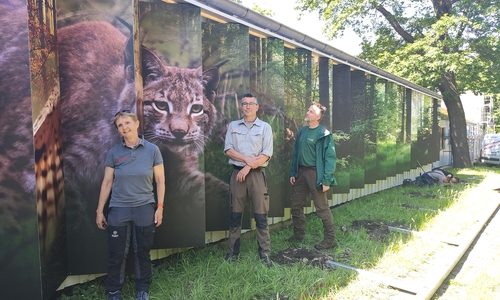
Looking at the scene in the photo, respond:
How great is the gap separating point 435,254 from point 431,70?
1080 centimetres

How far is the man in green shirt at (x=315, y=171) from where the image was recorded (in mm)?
4523

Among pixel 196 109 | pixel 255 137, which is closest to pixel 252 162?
pixel 255 137

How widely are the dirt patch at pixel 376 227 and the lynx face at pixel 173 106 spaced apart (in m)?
3.38

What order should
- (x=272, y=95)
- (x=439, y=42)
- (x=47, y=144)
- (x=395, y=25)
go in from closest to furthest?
(x=47, y=144), (x=272, y=95), (x=439, y=42), (x=395, y=25)

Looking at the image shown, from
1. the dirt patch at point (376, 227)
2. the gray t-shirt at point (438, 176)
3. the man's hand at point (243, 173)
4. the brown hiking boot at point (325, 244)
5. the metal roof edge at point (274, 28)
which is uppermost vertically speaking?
the metal roof edge at point (274, 28)

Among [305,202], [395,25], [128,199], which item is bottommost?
[305,202]

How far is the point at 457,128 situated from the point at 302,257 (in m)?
15.1

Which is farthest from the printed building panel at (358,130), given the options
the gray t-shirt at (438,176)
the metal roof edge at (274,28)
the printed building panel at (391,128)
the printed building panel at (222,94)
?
the gray t-shirt at (438,176)

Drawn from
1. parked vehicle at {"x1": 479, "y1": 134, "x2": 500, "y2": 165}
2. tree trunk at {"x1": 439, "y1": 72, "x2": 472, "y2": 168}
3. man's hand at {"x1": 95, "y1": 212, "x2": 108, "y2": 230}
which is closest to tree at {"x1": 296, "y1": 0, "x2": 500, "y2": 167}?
tree trunk at {"x1": 439, "y1": 72, "x2": 472, "y2": 168}

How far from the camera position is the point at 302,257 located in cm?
435

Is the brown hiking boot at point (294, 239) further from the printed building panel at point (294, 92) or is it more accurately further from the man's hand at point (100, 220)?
the man's hand at point (100, 220)

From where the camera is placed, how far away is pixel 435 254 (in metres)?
4.68

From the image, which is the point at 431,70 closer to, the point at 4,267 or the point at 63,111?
the point at 63,111

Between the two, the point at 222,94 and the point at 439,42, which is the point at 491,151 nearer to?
the point at 439,42
